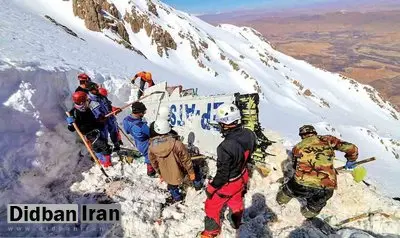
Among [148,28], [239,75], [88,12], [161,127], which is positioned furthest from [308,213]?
[239,75]

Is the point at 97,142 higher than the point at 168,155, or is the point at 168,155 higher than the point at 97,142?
the point at 168,155

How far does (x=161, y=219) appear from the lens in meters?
6.82

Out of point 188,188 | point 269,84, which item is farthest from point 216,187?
point 269,84

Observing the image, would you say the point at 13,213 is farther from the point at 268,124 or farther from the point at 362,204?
the point at 268,124

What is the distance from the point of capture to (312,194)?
675cm

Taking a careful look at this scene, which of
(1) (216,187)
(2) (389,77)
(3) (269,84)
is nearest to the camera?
(1) (216,187)

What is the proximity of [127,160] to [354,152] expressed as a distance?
4.44 meters

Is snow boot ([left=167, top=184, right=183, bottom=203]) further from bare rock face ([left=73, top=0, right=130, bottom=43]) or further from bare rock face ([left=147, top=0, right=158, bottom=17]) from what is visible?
bare rock face ([left=147, top=0, right=158, bottom=17])

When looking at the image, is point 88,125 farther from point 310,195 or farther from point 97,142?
point 310,195

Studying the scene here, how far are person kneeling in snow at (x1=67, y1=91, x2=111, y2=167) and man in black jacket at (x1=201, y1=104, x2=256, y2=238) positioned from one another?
2.85 metres

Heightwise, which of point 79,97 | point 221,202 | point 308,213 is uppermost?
point 79,97

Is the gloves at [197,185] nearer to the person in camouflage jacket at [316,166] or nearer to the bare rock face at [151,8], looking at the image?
the person in camouflage jacket at [316,166]

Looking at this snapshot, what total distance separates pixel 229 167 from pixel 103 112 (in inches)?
147

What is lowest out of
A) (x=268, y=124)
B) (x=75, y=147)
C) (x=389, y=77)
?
(x=389, y=77)
